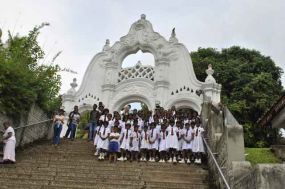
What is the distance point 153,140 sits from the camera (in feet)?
37.7

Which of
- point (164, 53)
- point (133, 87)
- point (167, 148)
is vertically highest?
point (164, 53)

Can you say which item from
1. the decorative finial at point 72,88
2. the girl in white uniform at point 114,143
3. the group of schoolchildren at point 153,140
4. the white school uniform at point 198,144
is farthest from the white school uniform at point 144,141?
the decorative finial at point 72,88

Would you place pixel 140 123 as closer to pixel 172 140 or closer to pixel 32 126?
pixel 172 140

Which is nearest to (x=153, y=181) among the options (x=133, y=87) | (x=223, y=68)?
(x=133, y=87)

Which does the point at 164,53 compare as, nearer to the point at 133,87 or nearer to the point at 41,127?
the point at 133,87

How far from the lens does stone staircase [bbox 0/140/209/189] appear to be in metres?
8.38

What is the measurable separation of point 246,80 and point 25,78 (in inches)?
639

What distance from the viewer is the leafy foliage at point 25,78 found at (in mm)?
11836

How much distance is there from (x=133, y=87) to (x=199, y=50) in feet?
44.2

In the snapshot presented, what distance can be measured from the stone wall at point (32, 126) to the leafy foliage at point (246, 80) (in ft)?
36.7

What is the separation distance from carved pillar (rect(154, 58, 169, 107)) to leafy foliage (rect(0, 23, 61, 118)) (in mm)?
4339

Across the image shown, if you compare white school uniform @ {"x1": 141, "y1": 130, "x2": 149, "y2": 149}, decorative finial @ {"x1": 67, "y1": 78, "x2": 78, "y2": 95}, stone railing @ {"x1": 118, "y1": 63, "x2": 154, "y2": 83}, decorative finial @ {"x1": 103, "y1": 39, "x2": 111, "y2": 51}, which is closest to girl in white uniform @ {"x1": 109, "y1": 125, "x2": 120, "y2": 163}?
white school uniform @ {"x1": 141, "y1": 130, "x2": 149, "y2": 149}

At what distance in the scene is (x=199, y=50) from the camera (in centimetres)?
2933

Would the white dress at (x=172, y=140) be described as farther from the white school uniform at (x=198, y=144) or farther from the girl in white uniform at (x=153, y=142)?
the white school uniform at (x=198, y=144)
